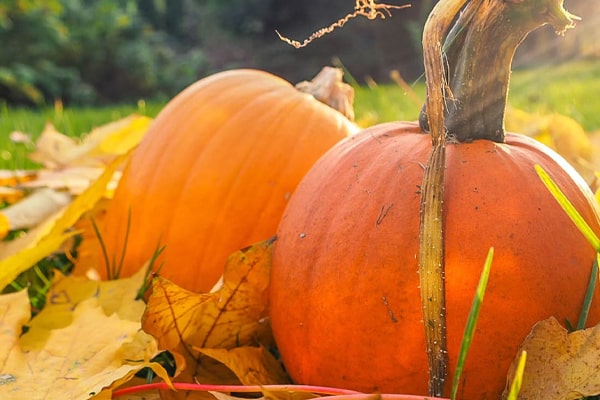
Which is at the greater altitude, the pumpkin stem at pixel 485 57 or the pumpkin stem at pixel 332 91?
the pumpkin stem at pixel 485 57

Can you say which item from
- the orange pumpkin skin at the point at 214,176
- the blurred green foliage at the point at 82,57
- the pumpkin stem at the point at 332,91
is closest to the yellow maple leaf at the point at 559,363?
the orange pumpkin skin at the point at 214,176

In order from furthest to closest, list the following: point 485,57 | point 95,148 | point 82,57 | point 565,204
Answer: point 82,57
point 95,148
point 485,57
point 565,204

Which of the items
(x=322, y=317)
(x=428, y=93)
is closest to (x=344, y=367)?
(x=322, y=317)

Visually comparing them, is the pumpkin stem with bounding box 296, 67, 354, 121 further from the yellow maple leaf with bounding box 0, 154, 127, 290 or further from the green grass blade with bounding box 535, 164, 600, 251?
the green grass blade with bounding box 535, 164, 600, 251

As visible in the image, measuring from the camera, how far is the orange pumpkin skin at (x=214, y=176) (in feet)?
4.29

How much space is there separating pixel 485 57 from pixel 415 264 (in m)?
0.29

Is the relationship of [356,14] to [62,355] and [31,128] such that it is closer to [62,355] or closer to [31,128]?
[62,355]

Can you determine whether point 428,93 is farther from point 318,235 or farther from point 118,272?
point 118,272

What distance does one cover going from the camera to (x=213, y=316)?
101 centimetres

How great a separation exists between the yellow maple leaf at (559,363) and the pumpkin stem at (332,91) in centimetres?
80

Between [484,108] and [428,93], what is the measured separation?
18 centimetres

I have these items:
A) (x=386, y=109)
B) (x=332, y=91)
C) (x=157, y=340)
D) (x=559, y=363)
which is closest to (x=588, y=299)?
(x=559, y=363)

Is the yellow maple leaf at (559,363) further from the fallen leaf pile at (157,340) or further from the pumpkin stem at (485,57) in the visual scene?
the pumpkin stem at (485,57)

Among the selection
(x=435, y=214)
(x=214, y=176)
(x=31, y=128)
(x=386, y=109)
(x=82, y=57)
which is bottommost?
(x=82, y=57)
